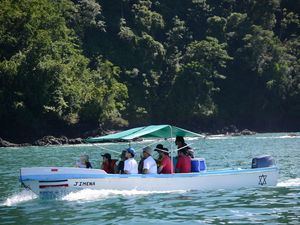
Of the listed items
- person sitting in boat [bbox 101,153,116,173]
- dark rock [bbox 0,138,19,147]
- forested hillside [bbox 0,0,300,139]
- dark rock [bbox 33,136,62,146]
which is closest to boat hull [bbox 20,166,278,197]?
person sitting in boat [bbox 101,153,116,173]

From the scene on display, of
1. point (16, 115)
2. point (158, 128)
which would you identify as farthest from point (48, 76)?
point (158, 128)

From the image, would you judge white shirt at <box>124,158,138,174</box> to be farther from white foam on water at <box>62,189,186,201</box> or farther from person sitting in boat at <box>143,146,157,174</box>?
white foam on water at <box>62,189,186,201</box>

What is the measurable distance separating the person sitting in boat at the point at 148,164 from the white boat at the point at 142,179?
0.75 feet

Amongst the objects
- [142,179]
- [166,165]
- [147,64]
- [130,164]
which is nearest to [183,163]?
[166,165]

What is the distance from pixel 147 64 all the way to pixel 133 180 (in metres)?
68.4

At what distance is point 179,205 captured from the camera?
16219mm

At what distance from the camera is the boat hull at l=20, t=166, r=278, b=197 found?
1765 cm

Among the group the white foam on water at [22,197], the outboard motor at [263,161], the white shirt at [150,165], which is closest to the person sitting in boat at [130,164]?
the white shirt at [150,165]

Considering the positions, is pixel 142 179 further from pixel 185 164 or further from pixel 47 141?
pixel 47 141

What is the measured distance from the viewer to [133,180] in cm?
1848

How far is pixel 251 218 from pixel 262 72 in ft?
257

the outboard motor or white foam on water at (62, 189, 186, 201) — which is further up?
the outboard motor

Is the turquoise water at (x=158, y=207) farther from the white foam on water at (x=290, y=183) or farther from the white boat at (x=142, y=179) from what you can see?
the white boat at (x=142, y=179)

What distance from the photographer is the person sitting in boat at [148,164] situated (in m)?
18.8
